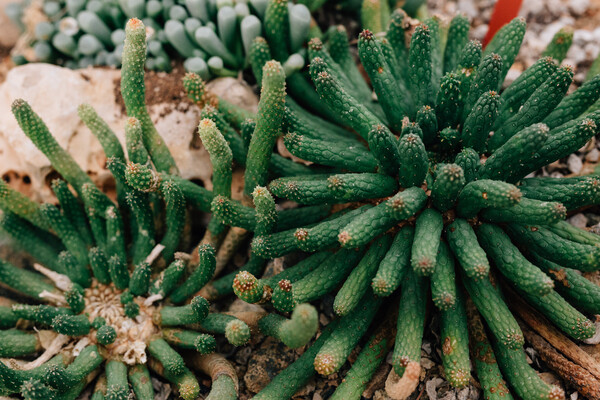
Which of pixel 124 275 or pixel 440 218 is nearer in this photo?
pixel 440 218

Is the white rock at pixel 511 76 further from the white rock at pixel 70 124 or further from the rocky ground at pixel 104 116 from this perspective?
the white rock at pixel 70 124

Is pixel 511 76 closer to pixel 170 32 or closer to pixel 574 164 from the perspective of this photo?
pixel 574 164

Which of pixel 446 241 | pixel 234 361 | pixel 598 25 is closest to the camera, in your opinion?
pixel 446 241

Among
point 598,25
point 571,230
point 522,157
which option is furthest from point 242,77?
point 598,25

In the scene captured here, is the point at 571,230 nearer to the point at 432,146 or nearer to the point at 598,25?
the point at 432,146

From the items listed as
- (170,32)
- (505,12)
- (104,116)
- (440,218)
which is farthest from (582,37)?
(104,116)

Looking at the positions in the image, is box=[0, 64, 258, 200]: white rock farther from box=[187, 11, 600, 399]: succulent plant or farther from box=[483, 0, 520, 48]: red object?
box=[483, 0, 520, 48]: red object

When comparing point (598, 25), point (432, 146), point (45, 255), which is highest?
point (598, 25)
